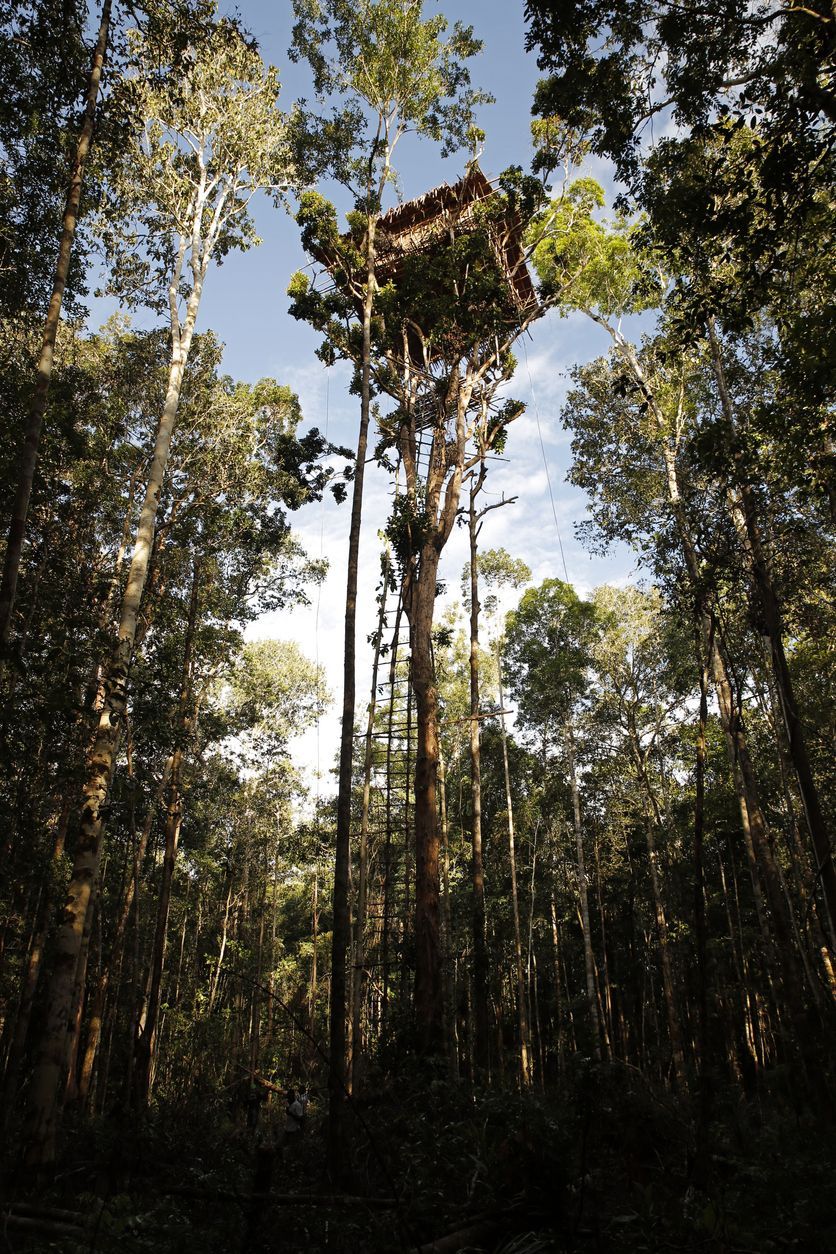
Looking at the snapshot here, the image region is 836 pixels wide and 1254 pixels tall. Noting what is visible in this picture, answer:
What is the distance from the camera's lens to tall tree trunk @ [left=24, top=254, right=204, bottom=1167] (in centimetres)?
600

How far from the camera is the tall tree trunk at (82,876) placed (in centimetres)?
600

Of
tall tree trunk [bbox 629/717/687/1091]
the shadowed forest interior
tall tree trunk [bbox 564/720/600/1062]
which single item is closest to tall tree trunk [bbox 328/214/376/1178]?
the shadowed forest interior

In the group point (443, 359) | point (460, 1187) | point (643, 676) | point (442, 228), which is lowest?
point (460, 1187)

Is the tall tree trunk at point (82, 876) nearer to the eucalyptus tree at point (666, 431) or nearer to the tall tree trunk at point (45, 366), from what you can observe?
the tall tree trunk at point (45, 366)

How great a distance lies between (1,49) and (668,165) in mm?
8281

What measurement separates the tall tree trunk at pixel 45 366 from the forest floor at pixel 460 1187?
4.14m

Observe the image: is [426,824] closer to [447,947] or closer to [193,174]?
[447,947]

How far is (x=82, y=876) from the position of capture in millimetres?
7141

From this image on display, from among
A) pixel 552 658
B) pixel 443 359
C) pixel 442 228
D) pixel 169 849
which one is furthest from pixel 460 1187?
pixel 552 658

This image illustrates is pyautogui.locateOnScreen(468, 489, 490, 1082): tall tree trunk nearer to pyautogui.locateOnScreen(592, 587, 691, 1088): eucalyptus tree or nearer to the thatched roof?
the thatched roof

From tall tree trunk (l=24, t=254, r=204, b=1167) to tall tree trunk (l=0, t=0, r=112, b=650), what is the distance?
175 centimetres

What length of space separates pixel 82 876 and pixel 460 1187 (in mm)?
4768

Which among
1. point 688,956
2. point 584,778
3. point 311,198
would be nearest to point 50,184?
point 311,198

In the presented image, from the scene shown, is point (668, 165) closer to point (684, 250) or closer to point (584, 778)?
point (684, 250)
